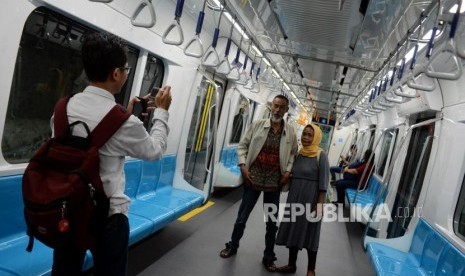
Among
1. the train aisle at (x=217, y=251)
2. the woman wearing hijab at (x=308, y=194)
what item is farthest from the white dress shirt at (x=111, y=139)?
the woman wearing hijab at (x=308, y=194)

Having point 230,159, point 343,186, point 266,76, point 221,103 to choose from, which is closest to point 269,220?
point 221,103

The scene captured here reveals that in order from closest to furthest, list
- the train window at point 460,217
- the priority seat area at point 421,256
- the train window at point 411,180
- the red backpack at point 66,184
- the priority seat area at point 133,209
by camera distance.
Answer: the red backpack at point 66,184 → the priority seat area at point 133,209 → the priority seat area at point 421,256 → the train window at point 460,217 → the train window at point 411,180

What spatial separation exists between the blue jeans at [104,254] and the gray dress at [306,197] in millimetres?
2286

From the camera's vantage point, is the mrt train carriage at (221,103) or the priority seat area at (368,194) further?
the priority seat area at (368,194)

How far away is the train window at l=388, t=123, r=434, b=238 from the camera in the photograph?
516cm

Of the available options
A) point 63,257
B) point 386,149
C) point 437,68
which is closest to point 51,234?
point 63,257

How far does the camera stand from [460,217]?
3.69m

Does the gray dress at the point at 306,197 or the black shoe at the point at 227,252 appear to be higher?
the gray dress at the point at 306,197

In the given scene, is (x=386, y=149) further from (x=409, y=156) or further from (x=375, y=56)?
(x=375, y=56)

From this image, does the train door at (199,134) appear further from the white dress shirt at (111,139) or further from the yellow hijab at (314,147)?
the white dress shirt at (111,139)

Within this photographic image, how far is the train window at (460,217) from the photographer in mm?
3621

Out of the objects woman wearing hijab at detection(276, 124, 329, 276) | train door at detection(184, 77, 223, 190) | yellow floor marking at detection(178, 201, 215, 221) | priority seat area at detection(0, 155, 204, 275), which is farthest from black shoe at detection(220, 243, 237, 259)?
train door at detection(184, 77, 223, 190)

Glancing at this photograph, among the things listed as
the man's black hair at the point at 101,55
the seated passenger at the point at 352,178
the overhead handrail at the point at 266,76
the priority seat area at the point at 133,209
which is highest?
the overhead handrail at the point at 266,76

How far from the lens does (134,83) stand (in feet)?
13.7
